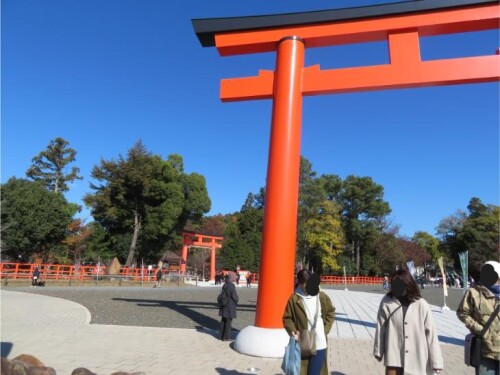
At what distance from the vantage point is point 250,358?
250 inches

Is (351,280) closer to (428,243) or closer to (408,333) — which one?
(428,243)

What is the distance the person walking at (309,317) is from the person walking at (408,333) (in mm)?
593

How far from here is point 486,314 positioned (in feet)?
11.5

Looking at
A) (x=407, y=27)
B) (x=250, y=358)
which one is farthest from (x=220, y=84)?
(x=250, y=358)

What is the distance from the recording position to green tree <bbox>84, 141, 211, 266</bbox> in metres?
34.0

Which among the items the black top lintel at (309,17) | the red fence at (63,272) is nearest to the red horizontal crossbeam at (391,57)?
the black top lintel at (309,17)

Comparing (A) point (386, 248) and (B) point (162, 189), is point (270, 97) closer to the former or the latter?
(B) point (162, 189)

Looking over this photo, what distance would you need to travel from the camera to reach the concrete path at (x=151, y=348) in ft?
18.5

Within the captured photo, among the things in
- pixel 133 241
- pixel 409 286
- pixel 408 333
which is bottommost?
pixel 408 333

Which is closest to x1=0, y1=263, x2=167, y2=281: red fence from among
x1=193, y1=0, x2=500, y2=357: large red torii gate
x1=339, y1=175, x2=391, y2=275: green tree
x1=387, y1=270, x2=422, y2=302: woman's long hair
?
x1=193, y1=0, x2=500, y2=357: large red torii gate

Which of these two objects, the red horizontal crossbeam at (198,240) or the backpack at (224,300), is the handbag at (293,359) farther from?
the red horizontal crossbeam at (198,240)

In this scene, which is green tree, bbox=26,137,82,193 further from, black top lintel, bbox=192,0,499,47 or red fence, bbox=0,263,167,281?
black top lintel, bbox=192,0,499,47

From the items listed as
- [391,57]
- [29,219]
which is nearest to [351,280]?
[29,219]

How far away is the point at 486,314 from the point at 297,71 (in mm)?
5347
